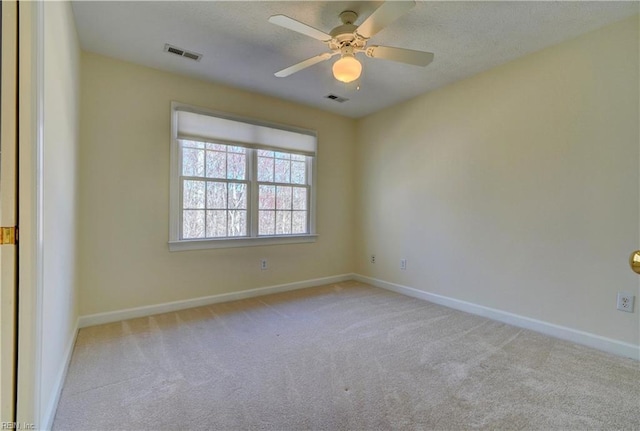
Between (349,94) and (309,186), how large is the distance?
1.35 meters

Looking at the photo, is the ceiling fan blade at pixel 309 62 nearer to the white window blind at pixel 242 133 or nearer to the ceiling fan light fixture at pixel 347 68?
the ceiling fan light fixture at pixel 347 68

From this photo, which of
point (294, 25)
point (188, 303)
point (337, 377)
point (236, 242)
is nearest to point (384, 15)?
point (294, 25)

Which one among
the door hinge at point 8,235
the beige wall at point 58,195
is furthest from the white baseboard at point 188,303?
the door hinge at point 8,235

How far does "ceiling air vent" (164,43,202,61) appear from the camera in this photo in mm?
2746

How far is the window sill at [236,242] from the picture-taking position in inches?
132

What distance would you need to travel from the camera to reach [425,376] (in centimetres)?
204

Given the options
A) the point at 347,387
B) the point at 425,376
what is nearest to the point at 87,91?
the point at 347,387

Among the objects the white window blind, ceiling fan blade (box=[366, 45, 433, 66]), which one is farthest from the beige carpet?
ceiling fan blade (box=[366, 45, 433, 66])

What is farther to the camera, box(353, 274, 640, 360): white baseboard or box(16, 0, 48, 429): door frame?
box(353, 274, 640, 360): white baseboard

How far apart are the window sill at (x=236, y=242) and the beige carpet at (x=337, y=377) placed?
0.75m

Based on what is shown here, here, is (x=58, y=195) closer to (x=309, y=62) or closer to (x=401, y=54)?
(x=309, y=62)

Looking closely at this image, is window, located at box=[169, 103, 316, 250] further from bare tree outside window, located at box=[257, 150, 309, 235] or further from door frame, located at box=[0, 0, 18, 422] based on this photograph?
door frame, located at box=[0, 0, 18, 422]

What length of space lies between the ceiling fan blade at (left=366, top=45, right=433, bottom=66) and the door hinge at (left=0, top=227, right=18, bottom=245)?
223 cm

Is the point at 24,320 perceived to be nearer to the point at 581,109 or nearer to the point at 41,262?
the point at 41,262
